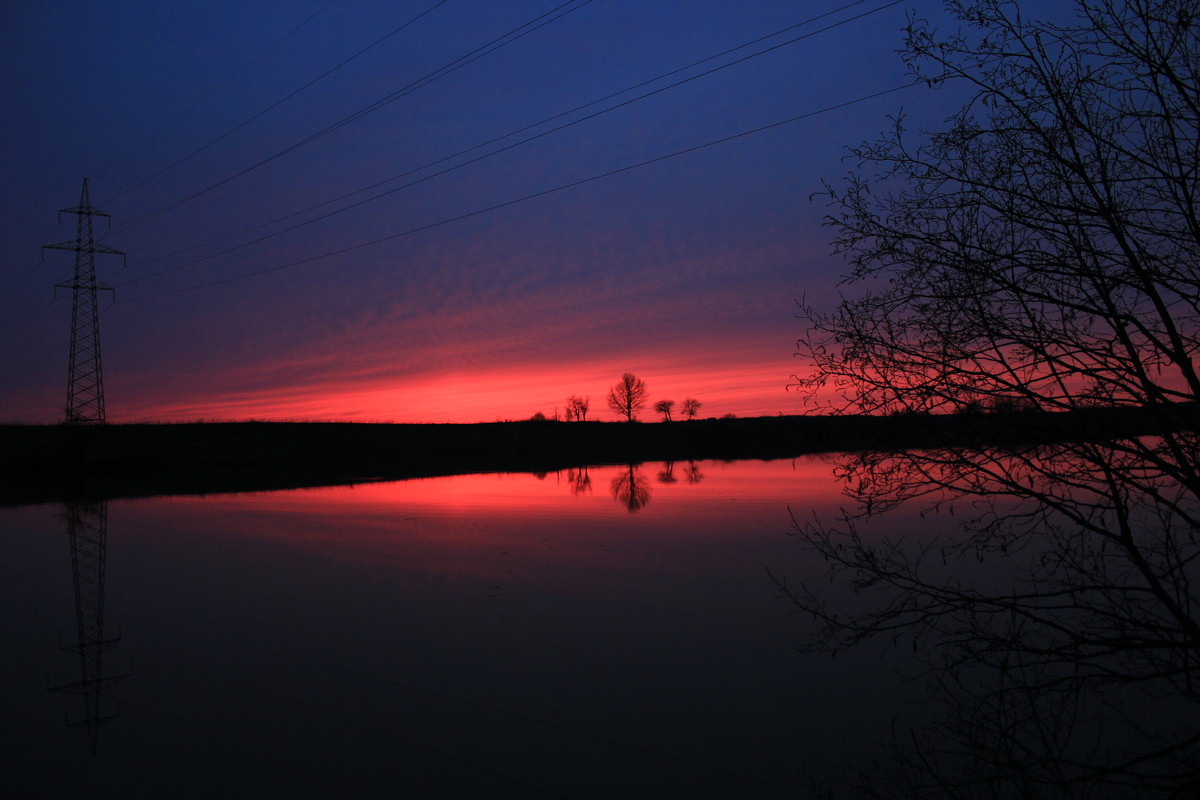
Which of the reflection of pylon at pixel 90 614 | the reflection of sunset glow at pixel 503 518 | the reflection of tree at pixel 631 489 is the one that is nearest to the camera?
the reflection of pylon at pixel 90 614

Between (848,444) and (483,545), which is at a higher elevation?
(848,444)

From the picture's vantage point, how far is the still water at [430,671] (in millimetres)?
4965

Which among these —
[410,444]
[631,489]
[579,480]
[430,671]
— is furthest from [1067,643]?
[410,444]

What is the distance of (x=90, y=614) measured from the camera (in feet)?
29.1

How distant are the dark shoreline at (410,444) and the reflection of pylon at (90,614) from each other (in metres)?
5.76

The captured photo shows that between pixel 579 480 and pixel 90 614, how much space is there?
19252 mm

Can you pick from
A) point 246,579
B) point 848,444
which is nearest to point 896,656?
point 848,444

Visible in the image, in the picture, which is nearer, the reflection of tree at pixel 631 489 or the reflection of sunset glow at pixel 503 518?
the reflection of sunset glow at pixel 503 518

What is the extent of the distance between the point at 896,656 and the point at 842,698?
1225 mm

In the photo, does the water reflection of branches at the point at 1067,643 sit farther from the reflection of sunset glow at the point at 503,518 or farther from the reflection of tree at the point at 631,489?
the reflection of tree at the point at 631,489

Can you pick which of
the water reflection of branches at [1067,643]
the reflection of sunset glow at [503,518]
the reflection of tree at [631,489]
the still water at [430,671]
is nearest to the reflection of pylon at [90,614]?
the still water at [430,671]

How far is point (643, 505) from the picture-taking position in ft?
60.3

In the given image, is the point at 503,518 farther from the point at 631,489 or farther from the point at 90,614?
the point at 90,614

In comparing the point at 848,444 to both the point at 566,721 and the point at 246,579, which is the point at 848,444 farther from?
the point at 246,579
